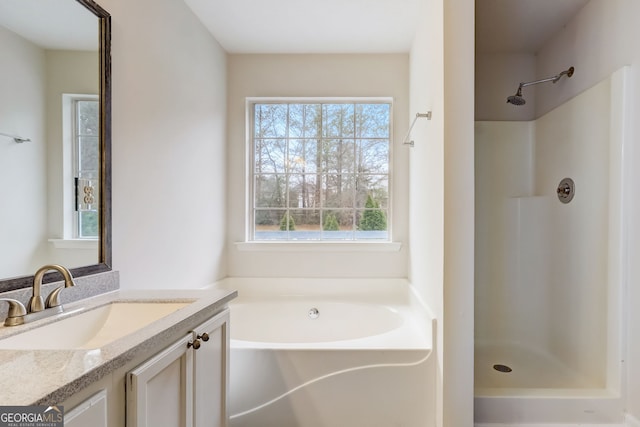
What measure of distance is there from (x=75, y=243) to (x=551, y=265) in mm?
2807

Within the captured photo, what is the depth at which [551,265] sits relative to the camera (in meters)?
2.23

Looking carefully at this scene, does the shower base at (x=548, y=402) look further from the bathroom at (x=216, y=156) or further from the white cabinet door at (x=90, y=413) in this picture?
the white cabinet door at (x=90, y=413)


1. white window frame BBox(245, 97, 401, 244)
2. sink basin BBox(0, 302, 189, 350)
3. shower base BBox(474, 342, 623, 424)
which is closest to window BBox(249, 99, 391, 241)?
white window frame BBox(245, 97, 401, 244)

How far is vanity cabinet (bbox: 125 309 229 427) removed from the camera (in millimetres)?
787

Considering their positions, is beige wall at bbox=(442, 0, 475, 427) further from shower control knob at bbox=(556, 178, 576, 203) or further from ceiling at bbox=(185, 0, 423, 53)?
shower control knob at bbox=(556, 178, 576, 203)

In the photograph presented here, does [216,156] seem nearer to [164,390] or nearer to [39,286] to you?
[39,286]

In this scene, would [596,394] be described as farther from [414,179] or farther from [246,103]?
[246,103]

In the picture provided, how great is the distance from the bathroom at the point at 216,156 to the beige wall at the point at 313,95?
0.69 ft

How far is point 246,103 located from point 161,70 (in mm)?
968

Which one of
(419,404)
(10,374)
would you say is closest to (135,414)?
(10,374)

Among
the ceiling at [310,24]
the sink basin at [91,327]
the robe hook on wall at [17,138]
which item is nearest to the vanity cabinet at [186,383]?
the sink basin at [91,327]

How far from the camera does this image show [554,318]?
7.22ft

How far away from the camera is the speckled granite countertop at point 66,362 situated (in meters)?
0.55

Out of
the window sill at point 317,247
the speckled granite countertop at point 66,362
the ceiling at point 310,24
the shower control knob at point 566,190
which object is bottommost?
the speckled granite countertop at point 66,362
